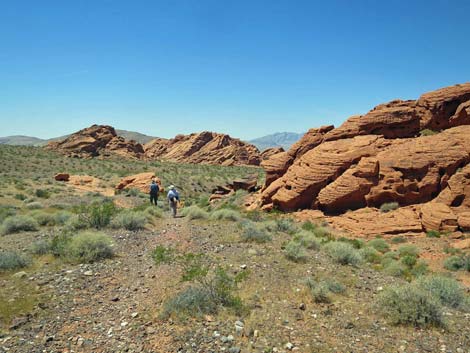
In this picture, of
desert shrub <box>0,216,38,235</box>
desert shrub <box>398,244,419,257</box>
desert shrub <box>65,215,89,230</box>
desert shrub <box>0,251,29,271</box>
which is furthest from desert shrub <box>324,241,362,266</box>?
desert shrub <box>0,216,38,235</box>

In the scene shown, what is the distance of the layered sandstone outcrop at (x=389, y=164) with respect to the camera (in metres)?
17.6

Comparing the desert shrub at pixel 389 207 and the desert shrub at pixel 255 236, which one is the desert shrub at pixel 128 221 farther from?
the desert shrub at pixel 389 207

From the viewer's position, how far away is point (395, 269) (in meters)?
11.4

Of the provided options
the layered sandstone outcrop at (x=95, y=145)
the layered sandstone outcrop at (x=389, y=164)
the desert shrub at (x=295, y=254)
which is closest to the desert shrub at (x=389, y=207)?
the layered sandstone outcrop at (x=389, y=164)

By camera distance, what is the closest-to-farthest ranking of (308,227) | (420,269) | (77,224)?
(420,269)
(77,224)
(308,227)

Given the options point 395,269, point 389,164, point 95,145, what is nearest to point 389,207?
point 389,164

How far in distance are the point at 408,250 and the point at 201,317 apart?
11028 mm

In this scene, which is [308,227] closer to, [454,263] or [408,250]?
[408,250]

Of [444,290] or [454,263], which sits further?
[454,263]

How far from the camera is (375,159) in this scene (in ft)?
65.0

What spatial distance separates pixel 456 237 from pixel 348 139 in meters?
8.93

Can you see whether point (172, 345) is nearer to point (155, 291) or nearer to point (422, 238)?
point (155, 291)

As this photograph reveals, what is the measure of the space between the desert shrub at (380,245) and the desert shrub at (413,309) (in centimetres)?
851

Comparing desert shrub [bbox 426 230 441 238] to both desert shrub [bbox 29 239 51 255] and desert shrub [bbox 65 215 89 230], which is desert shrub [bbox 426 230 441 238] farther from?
desert shrub [bbox 29 239 51 255]
